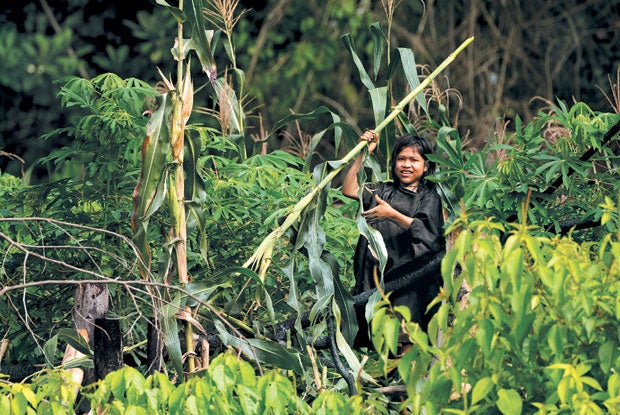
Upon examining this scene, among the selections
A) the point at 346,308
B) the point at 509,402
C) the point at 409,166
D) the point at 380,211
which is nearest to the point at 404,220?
the point at 380,211

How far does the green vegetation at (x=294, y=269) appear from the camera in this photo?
7.32 feet

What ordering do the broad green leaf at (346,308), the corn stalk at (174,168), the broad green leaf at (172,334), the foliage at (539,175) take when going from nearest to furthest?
the broad green leaf at (172,334) → the corn stalk at (174,168) → the broad green leaf at (346,308) → the foliage at (539,175)

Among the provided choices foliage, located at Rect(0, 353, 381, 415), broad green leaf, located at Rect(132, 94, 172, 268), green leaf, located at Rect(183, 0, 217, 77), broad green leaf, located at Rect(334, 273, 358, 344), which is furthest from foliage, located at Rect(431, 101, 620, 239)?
foliage, located at Rect(0, 353, 381, 415)

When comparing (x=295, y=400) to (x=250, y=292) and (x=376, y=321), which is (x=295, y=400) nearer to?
(x=376, y=321)

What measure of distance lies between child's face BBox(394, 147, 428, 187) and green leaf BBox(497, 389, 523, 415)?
6.03 feet

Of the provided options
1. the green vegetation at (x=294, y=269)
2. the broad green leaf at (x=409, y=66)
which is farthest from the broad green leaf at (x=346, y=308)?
the broad green leaf at (x=409, y=66)

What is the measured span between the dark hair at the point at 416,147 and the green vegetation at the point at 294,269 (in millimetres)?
50

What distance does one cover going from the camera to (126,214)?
423 centimetres

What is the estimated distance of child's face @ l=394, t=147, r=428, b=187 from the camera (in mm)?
3967

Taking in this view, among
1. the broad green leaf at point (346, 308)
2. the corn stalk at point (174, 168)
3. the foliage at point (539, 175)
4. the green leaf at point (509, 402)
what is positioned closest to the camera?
the green leaf at point (509, 402)

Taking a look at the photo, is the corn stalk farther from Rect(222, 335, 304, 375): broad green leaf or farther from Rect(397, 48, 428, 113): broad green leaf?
Rect(397, 48, 428, 113): broad green leaf

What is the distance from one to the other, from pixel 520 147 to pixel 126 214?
1.42m

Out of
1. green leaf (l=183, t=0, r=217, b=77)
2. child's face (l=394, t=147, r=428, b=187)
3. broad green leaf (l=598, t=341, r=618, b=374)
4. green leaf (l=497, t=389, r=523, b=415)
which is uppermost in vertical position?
green leaf (l=183, t=0, r=217, b=77)

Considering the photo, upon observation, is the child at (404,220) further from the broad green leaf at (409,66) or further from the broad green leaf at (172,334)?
the broad green leaf at (172,334)
